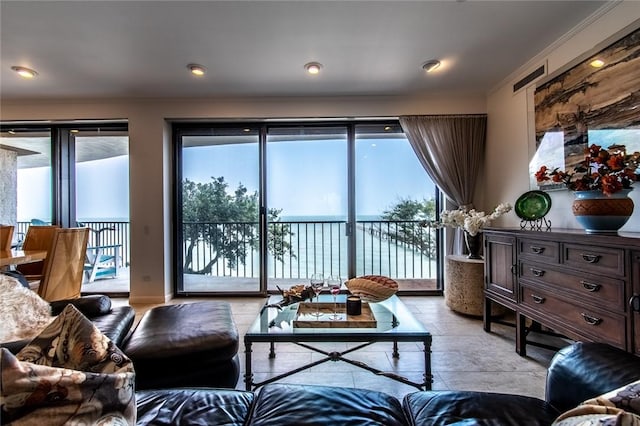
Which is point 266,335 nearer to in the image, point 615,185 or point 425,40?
point 615,185

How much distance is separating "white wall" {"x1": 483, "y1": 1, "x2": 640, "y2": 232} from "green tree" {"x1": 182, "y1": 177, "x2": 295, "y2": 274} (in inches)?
110

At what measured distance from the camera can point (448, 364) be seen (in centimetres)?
224

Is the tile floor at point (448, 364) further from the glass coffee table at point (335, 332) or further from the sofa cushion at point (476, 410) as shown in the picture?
the sofa cushion at point (476, 410)

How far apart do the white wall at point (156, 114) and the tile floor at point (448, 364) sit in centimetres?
176

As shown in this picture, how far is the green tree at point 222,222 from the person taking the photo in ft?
13.4

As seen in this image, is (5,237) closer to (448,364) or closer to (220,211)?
(220,211)

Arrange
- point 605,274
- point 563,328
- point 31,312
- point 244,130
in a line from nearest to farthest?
1. point 605,274
2. point 31,312
3. point 563,328
4. point 244,130

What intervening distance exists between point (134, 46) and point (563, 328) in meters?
3.92

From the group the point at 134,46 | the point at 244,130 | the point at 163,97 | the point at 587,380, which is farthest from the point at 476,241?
the point at 163,97

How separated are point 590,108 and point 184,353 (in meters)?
3.19

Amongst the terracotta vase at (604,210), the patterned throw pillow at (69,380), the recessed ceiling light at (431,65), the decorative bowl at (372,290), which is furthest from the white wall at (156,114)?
the patterned throw pillow at (69,380)

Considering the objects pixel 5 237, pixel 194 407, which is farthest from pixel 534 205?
pixel 5 237

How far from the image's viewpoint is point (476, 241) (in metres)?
3.33

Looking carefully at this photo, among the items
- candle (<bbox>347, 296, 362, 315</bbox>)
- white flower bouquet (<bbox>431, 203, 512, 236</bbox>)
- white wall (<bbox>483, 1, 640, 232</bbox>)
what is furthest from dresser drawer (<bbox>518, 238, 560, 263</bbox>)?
candle (<bbox>347, 296, 362, 315</bbox>)
